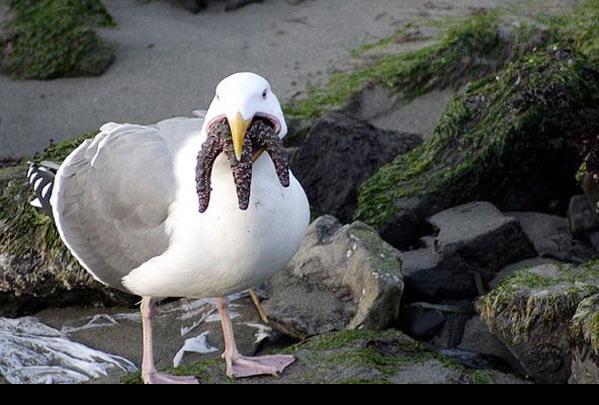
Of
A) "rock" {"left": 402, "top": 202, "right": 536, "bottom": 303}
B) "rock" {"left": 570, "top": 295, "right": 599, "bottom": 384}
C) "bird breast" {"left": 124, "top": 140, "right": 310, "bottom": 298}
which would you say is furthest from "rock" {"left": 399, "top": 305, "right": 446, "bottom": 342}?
"bird breast" {"left": 124, "top": 140, "right": 310, "bottom": 298}

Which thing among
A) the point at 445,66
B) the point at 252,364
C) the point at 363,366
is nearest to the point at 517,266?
the point at 363,366

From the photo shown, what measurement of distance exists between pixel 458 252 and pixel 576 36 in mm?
2301

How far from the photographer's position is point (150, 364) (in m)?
3.99

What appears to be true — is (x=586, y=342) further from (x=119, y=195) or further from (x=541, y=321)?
(x=119, y=195)

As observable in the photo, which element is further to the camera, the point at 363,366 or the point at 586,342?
the point at 363,366

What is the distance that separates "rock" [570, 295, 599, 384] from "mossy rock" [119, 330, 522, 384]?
31 cm

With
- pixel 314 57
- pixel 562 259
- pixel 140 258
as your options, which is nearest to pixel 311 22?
pixel 314 57

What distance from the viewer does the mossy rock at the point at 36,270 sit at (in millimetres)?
4922

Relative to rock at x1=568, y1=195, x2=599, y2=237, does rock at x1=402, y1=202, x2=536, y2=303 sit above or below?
below

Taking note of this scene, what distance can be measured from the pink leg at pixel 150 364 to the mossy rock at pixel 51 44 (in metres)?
3.29

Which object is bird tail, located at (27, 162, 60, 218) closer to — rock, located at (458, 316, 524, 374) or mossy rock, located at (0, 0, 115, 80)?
rock, located at (458, 316, 524, 374)

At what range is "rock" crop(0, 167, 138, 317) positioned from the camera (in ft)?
16.1

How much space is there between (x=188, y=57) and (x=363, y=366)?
391cm

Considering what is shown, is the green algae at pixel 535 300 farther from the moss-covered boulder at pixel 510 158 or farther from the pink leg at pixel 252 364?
the moss-covered boulder at pixel 510 158
